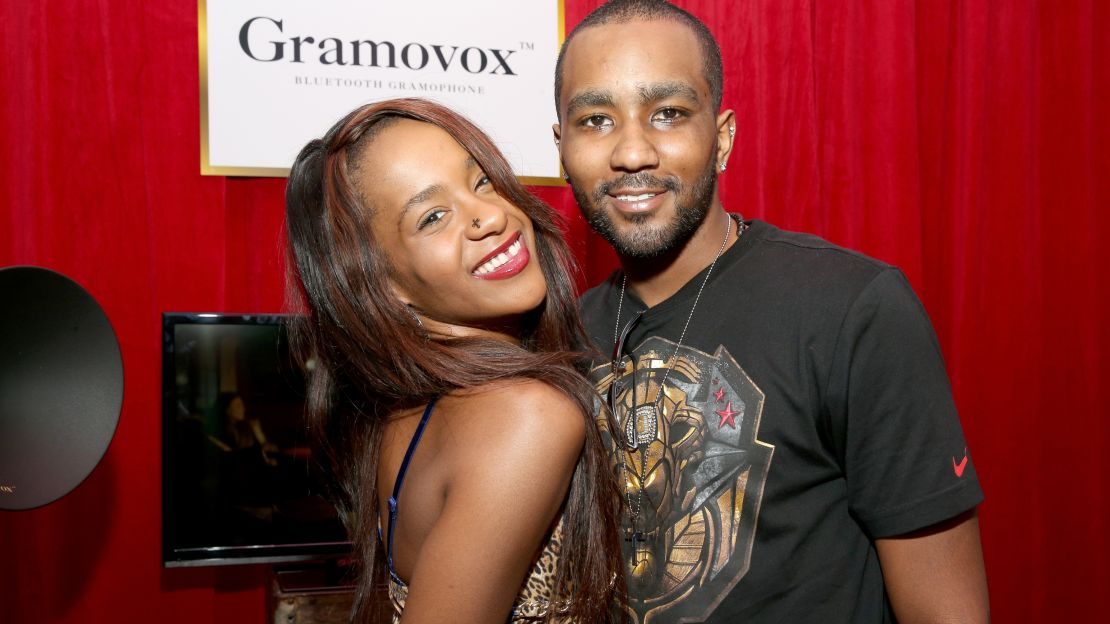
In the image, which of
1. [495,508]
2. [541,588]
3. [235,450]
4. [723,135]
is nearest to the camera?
[495,508]

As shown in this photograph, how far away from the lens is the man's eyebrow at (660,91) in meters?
1.46

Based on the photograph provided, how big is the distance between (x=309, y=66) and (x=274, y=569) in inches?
49.7

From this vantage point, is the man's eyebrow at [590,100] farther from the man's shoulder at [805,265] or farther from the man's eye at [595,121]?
the man's shoulder at [805,265]

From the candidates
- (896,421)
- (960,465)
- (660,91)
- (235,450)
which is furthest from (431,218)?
(235,450)

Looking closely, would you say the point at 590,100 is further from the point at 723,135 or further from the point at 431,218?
the point at 431,218

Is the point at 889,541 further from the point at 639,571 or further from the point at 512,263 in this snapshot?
the point at 512,263

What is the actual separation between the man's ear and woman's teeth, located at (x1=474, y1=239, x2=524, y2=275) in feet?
1.40

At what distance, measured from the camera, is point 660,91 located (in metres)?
1.46

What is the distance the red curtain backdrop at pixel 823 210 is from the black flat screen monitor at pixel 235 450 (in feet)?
0.79

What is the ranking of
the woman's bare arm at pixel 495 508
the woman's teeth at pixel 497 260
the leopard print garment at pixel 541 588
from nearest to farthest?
the woman's bare arm at pixel 495 508, the leopard print garment at pixel 541 588, the woman's teeth at pixel 497 260

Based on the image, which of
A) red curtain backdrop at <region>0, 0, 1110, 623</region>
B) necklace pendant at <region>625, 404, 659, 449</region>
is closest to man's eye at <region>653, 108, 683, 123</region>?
necklace pendant at <region>625, 404, 659, 449</region>

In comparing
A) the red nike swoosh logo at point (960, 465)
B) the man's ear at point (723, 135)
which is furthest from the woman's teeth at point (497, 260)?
the red nike swoosh logo at point (960, 465)

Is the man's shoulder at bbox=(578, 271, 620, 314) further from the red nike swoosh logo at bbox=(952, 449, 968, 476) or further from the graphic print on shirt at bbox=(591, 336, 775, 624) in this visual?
the red nike swoosh logo at bbox=(952, 449, 968, 476)

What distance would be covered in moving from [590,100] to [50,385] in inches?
41.4
